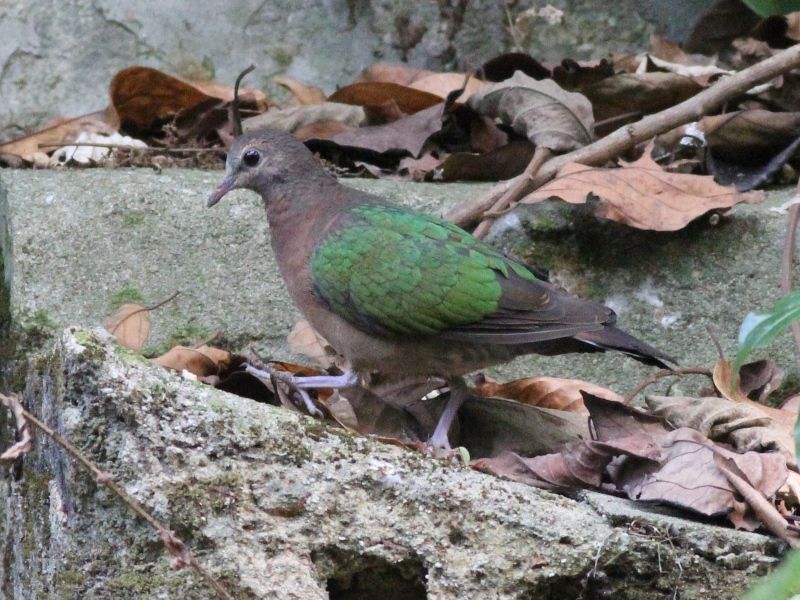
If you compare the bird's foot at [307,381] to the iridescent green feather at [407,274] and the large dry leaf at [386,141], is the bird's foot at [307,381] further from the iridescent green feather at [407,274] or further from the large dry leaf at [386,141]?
the large dry leaf at [386,141]

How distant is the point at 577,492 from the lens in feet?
10.9

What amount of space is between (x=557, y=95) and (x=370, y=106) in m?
0.98

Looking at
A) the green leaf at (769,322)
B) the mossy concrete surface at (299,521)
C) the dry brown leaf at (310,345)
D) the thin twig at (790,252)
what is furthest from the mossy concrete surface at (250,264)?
the green leaf at (769,322)

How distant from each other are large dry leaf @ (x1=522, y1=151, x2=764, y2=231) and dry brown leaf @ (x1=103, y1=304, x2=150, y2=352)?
1.64m

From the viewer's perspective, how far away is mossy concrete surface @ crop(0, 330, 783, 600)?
9.27 ft

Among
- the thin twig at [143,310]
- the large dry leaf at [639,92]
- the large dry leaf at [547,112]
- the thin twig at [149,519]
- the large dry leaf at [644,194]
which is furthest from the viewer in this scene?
the large dry leaf at [639,92]

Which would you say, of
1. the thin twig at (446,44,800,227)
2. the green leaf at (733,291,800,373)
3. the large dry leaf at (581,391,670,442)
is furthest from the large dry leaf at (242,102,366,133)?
the green leaf at (733,291,800,373)

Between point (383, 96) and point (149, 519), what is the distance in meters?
3.88

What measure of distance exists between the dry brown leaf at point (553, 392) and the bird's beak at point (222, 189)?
54.3 inches

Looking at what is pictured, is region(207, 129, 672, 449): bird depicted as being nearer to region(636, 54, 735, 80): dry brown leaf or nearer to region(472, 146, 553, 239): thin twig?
region(472, 146, 553, 239): thin twig

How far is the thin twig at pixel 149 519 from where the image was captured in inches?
100

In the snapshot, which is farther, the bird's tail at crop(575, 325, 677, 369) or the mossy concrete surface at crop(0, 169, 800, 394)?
the mossy concrete surface at crop(0, 169, 800, 394)

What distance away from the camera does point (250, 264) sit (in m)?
5.33

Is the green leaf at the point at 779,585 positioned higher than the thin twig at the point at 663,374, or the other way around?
the green leaf at the point at 779,585
